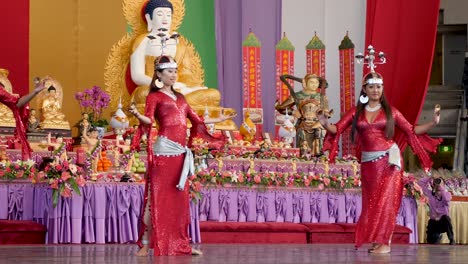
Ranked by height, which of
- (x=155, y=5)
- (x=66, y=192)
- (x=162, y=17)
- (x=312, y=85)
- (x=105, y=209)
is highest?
(x=155, y=5)

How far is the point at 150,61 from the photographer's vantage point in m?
12.7

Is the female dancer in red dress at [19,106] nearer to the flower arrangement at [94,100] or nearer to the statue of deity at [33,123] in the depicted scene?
the statue of deity at [33,123]

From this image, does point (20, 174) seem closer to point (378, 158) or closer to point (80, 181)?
point (80, 181)

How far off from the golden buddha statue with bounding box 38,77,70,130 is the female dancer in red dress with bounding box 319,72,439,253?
13.7 ft

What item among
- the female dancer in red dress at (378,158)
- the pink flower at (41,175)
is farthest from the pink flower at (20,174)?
the female dancer in red dress at (378,158)

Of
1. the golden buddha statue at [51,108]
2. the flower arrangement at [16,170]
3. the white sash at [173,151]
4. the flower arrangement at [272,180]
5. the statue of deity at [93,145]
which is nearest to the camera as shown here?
the white sash at [173,151]

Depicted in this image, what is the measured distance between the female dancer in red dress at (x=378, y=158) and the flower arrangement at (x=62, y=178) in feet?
7.94

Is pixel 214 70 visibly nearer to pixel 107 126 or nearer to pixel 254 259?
pixel 107 126

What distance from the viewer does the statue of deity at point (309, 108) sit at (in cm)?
1221

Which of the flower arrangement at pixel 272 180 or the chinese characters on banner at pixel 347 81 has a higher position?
the chinese characters on banner at pixel 347 81

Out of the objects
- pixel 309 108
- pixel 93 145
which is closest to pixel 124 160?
pixel 93 145


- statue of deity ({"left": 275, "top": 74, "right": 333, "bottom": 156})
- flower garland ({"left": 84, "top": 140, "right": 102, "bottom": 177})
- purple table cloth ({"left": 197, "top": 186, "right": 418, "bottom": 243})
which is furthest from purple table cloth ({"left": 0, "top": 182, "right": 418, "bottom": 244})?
statue of deity ({"left": 275, "top": 74, "right": 333, "bottom": 156})

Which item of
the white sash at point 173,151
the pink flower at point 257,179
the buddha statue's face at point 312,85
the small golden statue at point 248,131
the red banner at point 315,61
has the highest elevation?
the red banner at point 315,61

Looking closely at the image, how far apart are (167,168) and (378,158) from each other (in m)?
1.45
